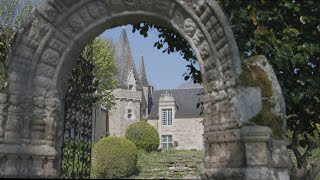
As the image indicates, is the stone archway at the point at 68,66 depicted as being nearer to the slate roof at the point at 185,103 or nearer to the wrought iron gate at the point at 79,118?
the wrought iron gate at the point at 79,118

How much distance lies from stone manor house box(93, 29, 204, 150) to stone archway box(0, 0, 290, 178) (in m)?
31.5

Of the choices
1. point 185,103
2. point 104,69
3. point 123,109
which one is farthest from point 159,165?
point 123,109

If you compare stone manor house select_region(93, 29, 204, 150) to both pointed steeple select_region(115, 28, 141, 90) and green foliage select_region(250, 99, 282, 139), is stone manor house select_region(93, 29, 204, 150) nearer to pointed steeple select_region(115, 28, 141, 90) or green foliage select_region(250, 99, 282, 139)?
pointed steeple select_region(115, 28, 141, 90)

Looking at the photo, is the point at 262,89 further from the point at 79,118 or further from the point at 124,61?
the point at 124,61

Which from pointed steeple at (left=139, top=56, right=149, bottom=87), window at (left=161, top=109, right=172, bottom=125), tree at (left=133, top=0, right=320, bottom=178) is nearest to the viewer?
tree at (left=133, top=0, right=320, bottom=178)

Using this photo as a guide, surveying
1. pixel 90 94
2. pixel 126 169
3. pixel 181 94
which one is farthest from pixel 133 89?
pixel 90 94

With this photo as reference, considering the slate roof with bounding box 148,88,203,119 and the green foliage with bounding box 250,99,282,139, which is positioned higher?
the slate roof with bounding box 148,88,203,119

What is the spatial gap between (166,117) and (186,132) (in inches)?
104

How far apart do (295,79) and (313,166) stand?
1.72 metres

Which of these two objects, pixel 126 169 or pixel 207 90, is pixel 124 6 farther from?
pixel 126 169

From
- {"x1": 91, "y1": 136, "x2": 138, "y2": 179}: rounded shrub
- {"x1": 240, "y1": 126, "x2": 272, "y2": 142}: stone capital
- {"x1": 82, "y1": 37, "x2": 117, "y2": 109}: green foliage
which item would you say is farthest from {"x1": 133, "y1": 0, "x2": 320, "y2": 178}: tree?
{"x1": 82, "y1": 37, "x2": 117, "y2": 109}: green foliage

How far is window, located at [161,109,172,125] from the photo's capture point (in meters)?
40.3

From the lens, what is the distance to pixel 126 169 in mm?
17453

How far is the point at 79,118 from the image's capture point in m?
6.41
